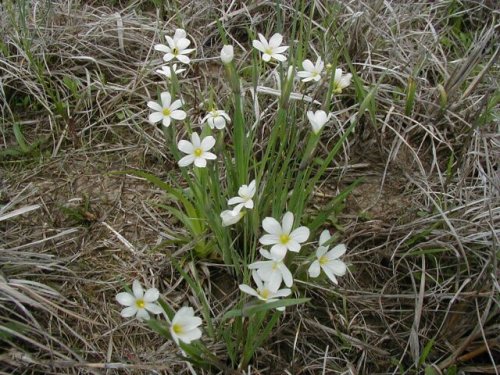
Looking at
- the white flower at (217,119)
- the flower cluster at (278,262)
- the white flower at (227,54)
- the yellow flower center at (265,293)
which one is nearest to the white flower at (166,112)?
the white flower at (217,119)

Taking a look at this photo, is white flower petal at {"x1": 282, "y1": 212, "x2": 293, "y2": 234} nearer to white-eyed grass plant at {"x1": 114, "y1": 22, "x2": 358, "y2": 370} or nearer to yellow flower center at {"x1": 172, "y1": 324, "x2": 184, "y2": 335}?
white-eyed grass plant at {"x1": 114, "y1": 22, "x2": 358, "y2": 370}

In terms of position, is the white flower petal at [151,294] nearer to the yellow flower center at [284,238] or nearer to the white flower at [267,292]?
the white flower at [267,292]

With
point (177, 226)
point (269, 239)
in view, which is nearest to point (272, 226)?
point (269, 239)

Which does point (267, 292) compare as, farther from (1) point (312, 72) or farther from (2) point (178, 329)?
(1) point (312, 72)

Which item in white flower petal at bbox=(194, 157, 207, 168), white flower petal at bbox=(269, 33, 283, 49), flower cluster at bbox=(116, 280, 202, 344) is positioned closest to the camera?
flower cluster at bbox=(116, 280, 202, 344)

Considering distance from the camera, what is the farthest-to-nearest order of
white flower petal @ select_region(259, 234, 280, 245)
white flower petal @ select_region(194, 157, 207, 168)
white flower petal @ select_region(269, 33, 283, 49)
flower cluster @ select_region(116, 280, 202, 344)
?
white flower petal @ select_region(269, 33, 283, 49) < white flower petal @ select_region(194, 157, 207, 168) < white flower petal @ select_region(259, 234, 280, 245) < flower cluster @ select_region(116, 280, 202, 344)

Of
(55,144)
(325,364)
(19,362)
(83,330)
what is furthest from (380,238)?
(55,144)

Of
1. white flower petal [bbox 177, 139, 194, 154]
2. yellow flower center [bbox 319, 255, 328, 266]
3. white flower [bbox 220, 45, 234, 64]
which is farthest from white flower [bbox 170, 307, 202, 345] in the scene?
white flower [bbox 220, 45, 234, 64]
